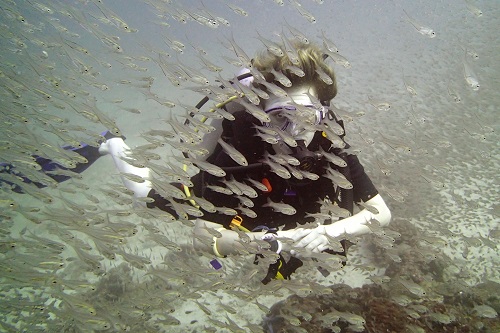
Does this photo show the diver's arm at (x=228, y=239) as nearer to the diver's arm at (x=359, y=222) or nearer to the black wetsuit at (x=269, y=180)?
the black wetsuit at (x=269, y=180)

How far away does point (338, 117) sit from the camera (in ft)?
13.1

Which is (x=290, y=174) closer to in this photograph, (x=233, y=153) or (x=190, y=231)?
(x=233, y=153)

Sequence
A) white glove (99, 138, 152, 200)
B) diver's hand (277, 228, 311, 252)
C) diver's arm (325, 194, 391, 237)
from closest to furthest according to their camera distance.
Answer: diver's hand (277, 228, 311, 252) < diver's arm (325, 194, 391, 237) < white glove (99, 138, 152, 200)

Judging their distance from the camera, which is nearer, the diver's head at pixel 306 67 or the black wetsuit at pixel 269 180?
the black wetsuit at pixel 269 180

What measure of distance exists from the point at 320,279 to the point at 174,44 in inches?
215

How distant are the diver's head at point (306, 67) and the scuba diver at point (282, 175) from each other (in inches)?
0.5

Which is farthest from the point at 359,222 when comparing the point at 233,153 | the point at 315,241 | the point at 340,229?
the point at 233,153

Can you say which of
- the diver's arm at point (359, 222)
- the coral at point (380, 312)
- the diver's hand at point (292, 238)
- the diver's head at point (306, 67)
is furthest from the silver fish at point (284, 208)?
the coral at point (380, 312)

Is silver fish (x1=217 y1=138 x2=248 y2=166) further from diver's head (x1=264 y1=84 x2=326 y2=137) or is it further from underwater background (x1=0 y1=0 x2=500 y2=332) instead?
underwater background (x1=0 y1=0 x2=500 y2=332)

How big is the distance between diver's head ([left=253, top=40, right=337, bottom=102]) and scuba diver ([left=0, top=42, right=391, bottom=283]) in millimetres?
12

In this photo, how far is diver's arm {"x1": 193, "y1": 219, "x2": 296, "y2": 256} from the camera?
3312 millimetres

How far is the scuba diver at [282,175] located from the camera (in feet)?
10.8

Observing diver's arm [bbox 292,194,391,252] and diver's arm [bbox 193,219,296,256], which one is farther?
diver's arm [bbox 193,219,296,256]

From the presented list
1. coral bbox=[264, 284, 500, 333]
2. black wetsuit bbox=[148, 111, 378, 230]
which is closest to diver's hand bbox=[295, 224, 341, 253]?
black wetsuit bbox=[148, 111, 378, 230]
